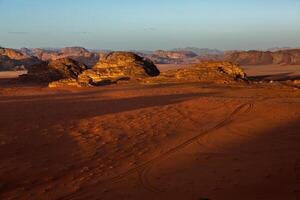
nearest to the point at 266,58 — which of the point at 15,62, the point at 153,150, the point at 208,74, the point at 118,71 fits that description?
Answer: the point at 15,62

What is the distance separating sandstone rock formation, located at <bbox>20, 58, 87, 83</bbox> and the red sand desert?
49.4ft

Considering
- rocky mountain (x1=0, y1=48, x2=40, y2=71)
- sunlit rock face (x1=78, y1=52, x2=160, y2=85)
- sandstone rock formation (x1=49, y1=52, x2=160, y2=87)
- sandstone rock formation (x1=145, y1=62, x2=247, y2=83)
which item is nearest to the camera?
sandstone rock formation (x1=145, y1=62, x2=247, y2=83)

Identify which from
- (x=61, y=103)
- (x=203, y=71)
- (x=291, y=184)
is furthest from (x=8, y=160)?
(x=203, y=71)

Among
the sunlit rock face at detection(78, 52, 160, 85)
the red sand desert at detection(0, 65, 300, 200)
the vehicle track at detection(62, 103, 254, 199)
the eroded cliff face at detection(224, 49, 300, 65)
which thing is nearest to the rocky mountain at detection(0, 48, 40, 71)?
the sunlit rock face at detection(78, 52, 160, 85)

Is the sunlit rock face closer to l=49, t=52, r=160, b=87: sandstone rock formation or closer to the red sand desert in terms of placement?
l=49, t=52, r=160, b=87: sandstone rock formation

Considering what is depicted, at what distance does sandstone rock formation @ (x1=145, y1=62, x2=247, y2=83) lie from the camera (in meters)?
24.9

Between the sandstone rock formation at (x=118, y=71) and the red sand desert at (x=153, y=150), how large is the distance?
429 inches

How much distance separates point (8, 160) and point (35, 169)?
81cm

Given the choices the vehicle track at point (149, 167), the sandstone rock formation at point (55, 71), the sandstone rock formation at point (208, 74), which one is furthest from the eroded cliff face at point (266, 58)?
the vehicle track at point (149, 167)

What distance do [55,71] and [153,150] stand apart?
24.3 m

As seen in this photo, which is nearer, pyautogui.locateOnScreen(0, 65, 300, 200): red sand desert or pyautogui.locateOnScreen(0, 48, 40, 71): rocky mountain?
pyautogui.locateOnScreen(0, 65, 300, 200): red sand desert

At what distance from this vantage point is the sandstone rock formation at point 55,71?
3130cm

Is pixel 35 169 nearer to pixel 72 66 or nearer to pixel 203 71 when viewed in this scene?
pixel 203 71

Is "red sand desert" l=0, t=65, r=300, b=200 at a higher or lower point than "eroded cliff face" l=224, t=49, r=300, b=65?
higher
